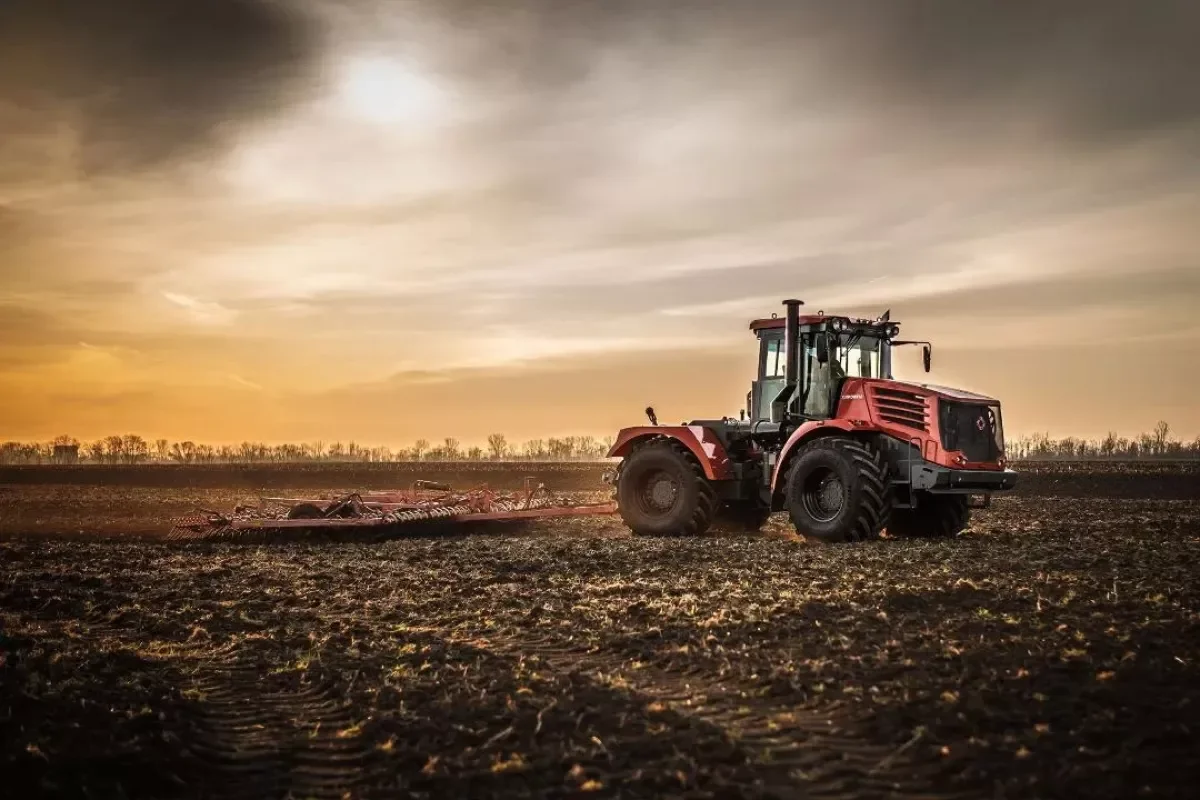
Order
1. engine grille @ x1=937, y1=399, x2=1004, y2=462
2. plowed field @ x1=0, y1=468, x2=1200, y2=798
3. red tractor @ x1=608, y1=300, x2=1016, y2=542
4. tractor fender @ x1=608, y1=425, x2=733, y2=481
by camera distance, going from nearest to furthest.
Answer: plowed field @ x1=0, y1=468, x2=1200, y2=798, red tractor @ x1=608, y1=300, x2=1016, y2=542, engine grille @ x1=937, y1=399, x2=1004, y2=462, tractor fender @ x1=608, y1=425, x2=733, y2=481

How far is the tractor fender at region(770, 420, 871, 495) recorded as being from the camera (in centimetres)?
1814

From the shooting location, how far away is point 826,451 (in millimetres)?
17906

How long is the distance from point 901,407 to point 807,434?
1.56 meters

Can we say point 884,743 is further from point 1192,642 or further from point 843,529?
point 843,529

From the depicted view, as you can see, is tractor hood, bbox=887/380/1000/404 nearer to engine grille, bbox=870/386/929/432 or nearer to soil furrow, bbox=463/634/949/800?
engine grille, bbox=870/386/929/432

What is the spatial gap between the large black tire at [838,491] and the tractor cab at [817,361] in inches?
47.4

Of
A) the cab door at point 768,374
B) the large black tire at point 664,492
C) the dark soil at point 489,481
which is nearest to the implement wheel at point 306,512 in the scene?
the large black tire at point 664,492

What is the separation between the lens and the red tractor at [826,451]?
17.8 meters

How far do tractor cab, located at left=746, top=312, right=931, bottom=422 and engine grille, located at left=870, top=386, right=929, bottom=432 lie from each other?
2.98 ft

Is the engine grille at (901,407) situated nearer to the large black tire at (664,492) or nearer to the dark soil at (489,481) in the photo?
the large black tire at (664,492)

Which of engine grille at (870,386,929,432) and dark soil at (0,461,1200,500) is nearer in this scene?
engine grille at (870,386,929,432)

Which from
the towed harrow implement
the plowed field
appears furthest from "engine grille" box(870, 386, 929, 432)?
the towed harrow implement

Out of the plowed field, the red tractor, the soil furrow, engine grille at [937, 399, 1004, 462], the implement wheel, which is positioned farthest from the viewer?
the implement wheel

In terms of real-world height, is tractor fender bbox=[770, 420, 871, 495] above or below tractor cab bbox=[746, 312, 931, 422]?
below
